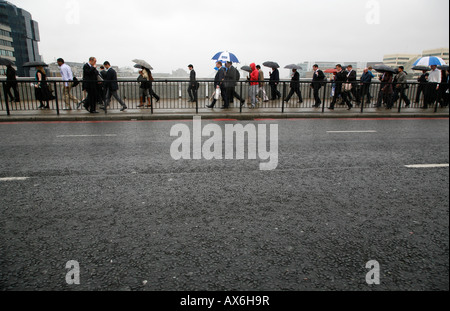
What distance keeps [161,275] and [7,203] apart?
251cm

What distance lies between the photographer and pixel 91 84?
12617mm

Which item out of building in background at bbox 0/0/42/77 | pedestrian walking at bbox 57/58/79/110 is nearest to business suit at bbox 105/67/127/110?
pedestrian walking at bbox 57/58/79/110

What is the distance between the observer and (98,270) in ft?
8.04

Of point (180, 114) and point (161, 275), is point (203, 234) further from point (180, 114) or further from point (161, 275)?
point (180, 114)

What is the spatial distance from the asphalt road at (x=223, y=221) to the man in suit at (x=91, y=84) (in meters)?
6.73

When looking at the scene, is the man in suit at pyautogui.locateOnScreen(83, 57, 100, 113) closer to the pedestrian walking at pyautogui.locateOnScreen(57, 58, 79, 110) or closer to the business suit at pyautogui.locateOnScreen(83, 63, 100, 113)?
the business suit at pyautogui.locateOnScreen(83, 63, 100, 113)

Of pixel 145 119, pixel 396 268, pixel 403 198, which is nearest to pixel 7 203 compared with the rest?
pixel 396 268

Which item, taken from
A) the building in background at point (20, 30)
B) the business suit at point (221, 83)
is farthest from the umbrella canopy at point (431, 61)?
the building in background at point (20, 30)

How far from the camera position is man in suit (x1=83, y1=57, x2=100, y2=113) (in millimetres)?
12586

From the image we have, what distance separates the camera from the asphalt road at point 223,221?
94.2 inches

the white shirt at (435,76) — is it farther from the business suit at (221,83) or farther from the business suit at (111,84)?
the business suit at (111,84)

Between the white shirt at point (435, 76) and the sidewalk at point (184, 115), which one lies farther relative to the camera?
the white shirt at point (435, 76)

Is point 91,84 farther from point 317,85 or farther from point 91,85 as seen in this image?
point 317,85

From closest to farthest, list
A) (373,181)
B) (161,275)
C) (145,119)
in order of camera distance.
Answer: (161,275)
(373,181)
(145,119)
